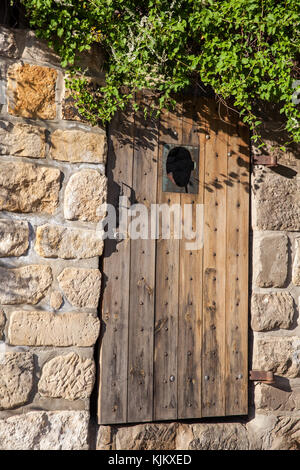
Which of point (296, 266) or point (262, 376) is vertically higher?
point (296, 266)

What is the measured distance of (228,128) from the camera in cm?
346

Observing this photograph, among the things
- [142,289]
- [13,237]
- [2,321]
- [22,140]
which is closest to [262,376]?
[142,289]

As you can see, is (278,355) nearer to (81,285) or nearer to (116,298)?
(116,298)

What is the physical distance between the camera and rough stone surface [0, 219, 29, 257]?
287 cm

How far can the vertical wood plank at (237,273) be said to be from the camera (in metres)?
3.34

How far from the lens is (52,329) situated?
2.93 m

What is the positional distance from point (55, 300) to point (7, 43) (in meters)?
1.37

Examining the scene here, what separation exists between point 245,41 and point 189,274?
1376mm

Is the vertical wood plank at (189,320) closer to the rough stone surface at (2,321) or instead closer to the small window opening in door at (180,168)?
the small window opening in door at (180,168)

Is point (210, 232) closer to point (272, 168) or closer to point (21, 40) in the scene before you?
point (272, 168)

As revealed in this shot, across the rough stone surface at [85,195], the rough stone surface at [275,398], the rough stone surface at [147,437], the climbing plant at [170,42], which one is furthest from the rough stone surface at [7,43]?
the rough stone surface at [275,398]

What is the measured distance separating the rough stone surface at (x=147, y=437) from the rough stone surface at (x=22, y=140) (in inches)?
62.3

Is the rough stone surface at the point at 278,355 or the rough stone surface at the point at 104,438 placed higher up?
the rough stone surface at the point at 278,355

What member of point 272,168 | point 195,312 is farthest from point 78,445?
point 272,168
